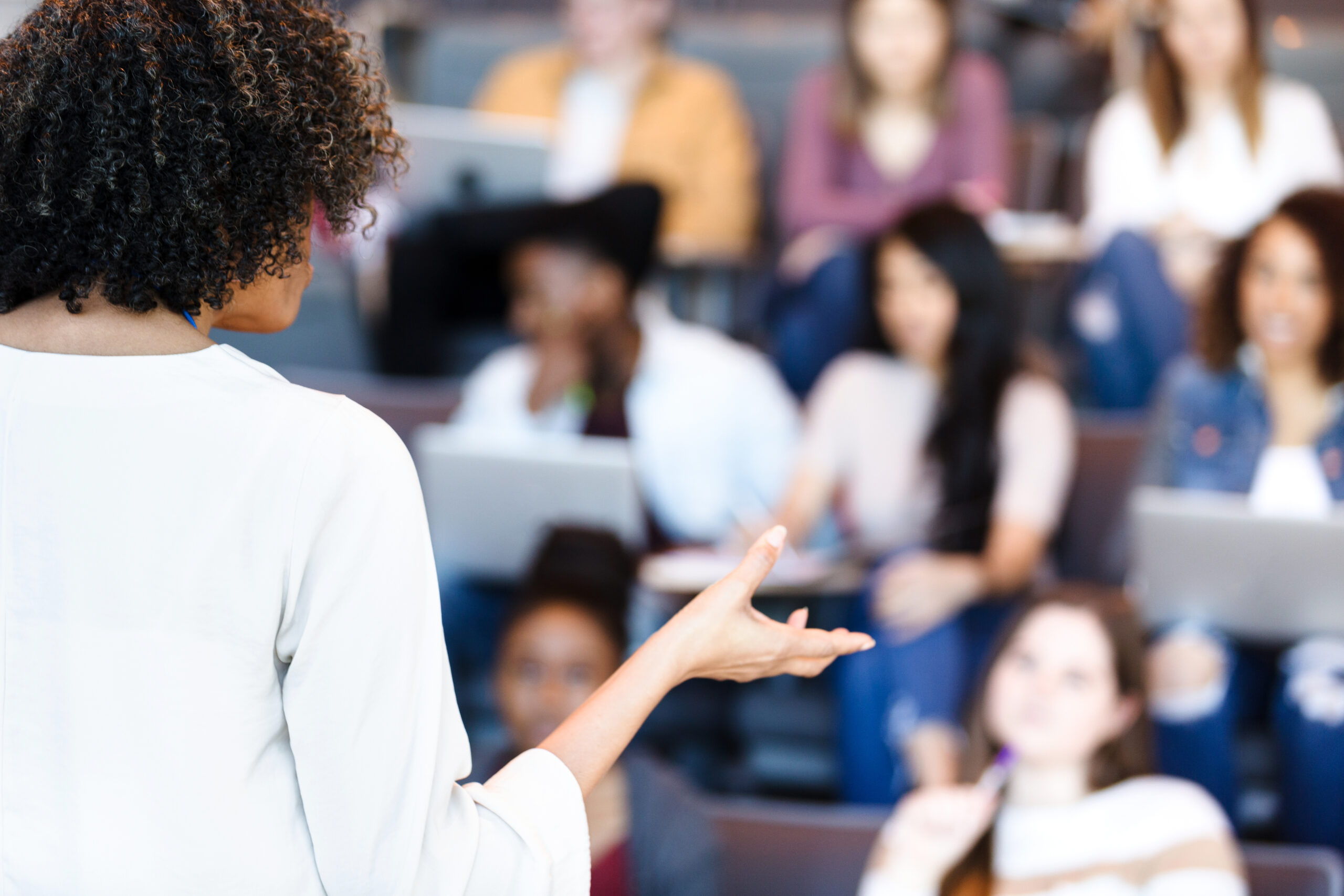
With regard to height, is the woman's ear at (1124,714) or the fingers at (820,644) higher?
the fingers at (820,644)

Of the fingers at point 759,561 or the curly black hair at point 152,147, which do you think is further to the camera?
the fingers at point 759,561

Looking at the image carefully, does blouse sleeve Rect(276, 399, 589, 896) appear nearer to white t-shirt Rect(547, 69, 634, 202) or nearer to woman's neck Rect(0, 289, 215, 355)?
woman's neck Rect(0, 289, 215, 355)

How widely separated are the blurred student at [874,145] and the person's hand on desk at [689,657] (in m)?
1.73

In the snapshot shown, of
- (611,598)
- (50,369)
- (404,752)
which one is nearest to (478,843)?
(404,752)

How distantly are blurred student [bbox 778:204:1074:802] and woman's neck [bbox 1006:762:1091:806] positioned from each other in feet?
0.54

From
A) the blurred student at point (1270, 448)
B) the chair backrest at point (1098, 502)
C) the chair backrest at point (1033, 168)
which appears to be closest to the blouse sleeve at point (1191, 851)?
the blurred student at point (1270, 448)

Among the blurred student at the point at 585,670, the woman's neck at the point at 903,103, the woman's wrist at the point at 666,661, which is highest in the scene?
the woman's neck at the point at 903,103

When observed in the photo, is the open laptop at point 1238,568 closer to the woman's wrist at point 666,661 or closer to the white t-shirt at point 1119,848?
the white t-shirt at point 1119,848

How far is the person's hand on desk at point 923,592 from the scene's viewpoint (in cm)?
184

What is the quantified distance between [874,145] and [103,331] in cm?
220

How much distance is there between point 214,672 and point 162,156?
22cm

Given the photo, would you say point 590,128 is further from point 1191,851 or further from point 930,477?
point 1191,851

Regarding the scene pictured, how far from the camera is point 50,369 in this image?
0.57 m

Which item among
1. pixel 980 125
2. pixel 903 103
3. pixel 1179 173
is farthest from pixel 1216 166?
pixel 903 103
